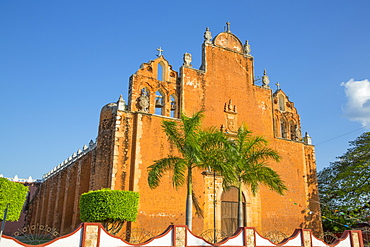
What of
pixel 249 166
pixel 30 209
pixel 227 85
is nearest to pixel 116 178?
pixel 249 166

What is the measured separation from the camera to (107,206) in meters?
14.3

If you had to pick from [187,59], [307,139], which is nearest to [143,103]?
[187,59]

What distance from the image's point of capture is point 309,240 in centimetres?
1652

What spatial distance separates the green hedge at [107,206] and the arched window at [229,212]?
6.49 m

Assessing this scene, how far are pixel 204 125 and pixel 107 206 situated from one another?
8304 millimetres

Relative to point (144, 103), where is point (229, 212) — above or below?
below

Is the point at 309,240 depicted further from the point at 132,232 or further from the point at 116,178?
the point at 116,178

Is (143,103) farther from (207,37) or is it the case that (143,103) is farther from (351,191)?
(351,191)

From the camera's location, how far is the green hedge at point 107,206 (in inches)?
563

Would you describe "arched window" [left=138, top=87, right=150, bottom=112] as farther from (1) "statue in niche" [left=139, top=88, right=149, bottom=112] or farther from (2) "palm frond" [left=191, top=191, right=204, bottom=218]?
(2) "palm frond" [left=191, top=191, right=204, bottom=218]

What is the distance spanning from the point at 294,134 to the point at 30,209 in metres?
29.8

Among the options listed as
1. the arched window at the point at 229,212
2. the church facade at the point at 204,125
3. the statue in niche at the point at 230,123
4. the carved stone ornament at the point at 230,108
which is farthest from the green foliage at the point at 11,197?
the carved stone ornament at the point at 230,108

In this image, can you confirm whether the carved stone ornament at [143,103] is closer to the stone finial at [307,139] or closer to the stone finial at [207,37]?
the stone finial at [207,37]

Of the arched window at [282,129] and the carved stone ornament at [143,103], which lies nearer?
the carved stone ornament at [143,103]
